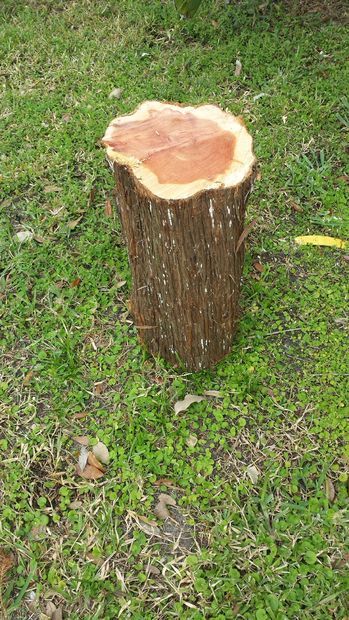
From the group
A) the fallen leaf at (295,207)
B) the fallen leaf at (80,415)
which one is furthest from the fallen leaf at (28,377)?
the fallen leaf at (295,207)

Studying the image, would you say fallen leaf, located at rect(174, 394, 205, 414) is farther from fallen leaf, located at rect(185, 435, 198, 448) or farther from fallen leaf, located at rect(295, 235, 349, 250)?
fallen leaf, located at rect(295, 235, 349, 250)

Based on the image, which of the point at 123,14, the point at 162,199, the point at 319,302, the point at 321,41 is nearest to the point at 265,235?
the point at 319,302

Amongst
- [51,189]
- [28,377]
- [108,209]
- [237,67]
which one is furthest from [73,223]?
[237,67]

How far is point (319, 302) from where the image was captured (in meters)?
2.87

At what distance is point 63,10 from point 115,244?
2796 mm

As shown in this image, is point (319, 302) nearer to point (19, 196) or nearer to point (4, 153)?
point (19, 196)

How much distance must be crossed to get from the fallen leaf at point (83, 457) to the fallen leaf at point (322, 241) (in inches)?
62.7

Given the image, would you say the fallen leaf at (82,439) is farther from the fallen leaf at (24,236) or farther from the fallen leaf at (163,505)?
the fallen leaf at (24,236)

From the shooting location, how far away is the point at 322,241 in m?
3.13

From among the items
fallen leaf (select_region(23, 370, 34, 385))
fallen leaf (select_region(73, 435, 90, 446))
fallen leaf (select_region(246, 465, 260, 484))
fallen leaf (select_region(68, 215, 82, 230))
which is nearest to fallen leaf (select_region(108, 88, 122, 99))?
fallen leaf (select_region(68, 215, 82, 230))

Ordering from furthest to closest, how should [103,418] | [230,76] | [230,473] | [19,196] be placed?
[230,76]
[19,196]
[103,418]
[230,473]

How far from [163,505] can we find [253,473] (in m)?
0.38

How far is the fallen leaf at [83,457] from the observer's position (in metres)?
2.39

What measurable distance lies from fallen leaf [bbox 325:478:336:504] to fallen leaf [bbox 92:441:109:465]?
0.90m
